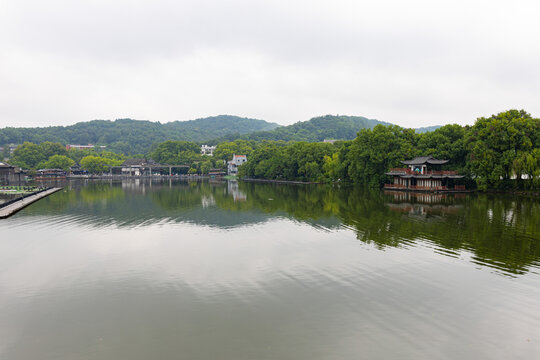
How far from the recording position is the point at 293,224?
88.6 feet

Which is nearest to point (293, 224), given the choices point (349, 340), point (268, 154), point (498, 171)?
point (349, 340)

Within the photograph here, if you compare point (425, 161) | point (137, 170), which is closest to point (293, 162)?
point (425, 161)

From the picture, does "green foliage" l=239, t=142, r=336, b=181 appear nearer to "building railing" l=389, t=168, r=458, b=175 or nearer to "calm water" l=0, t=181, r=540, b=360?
"building railing" l=389, t=168, r=458, b=175

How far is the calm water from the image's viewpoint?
9.05 m

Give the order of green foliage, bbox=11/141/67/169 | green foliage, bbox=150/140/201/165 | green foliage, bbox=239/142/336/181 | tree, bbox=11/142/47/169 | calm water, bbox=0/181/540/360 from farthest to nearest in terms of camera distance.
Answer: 1. green foliage, bbox=150/140/201/165
2. tree, bbox=11/142/47/169
3. green foliage, bbox=11/141/67/169
4. green foliage, bbox=239/142/336/181
5. calm water, bbox=0/181/540/360

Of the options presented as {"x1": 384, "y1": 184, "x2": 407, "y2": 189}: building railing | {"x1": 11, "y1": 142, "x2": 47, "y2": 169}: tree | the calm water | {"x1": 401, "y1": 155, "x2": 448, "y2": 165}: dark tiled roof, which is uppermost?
{"x1": 11, "y1": 142, "x2": 47, "y2": 169}: tree

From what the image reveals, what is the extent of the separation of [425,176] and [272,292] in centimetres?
4675

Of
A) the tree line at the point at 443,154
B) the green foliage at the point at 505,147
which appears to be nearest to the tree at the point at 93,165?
the tree line at the point at 443,154

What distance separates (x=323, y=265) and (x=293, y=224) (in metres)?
11.1

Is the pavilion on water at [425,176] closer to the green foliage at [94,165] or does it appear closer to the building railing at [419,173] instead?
the building railing at [419,173]

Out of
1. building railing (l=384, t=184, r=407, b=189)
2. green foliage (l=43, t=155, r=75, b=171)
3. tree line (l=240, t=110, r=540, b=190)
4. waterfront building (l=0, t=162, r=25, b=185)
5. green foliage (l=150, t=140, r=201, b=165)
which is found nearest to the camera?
tree line (l=240, t=110, r=540, b=190)

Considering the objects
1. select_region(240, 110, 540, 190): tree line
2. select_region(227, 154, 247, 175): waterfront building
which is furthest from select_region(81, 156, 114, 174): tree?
select_region(240, 110, 540, 190): tree line

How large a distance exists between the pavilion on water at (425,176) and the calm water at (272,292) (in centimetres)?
2745

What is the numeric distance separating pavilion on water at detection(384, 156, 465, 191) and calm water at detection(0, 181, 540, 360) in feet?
90.1
